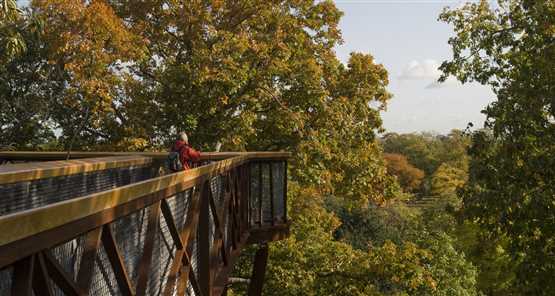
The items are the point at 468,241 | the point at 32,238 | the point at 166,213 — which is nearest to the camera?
the point at 32,238

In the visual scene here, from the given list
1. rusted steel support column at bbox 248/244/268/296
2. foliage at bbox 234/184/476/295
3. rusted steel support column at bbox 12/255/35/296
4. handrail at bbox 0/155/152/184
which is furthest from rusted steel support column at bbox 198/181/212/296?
foliage at bbox 234/184/476/295

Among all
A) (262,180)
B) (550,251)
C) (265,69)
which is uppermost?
(265,69)

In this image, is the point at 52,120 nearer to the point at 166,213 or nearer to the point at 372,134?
the point at 372,134

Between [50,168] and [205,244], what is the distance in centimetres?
168

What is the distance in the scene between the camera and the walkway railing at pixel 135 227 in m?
1.73

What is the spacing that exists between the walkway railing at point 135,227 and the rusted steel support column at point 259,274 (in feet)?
3.26

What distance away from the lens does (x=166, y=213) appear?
3389 millimetres

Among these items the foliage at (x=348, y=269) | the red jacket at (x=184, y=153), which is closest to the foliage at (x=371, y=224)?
the foliage at (x=348, y=269)

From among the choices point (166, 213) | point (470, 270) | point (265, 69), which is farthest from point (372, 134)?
point (166, 213)

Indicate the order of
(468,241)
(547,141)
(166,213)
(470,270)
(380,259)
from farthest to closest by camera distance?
(468,241) → (470,270) → (380,259) → (547,141) → (166,213)

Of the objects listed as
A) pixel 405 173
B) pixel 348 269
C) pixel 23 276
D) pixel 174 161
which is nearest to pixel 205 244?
pixel 174 161

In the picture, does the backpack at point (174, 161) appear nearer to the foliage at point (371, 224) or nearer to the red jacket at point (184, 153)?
the red jacket at point (184, 153)

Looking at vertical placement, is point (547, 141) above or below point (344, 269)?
above

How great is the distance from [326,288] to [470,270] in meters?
7.55
